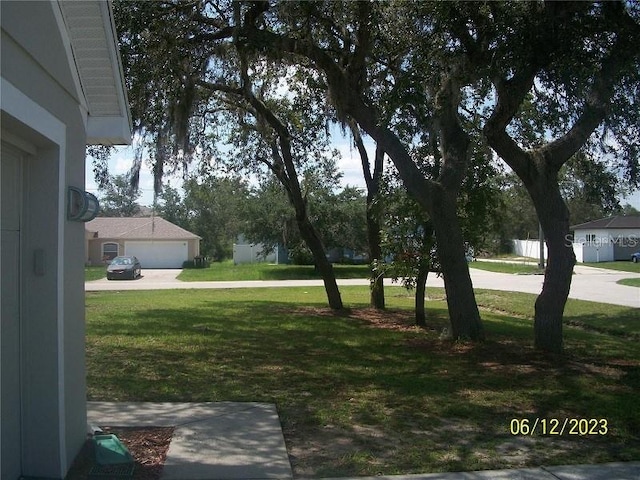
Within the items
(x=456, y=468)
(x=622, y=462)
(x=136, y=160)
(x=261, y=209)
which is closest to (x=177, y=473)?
(x=456, y=468)

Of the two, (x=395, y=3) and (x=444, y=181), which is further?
(x=444, y=181)

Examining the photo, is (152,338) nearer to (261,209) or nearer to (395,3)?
(395,3)

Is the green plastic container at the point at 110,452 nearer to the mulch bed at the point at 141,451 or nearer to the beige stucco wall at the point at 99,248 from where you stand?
the mulch bed at the point at 141,451

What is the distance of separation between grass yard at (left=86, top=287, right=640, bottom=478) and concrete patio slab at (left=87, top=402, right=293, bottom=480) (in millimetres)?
216

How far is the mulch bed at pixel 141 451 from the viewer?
475cm

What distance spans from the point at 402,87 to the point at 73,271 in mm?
6616

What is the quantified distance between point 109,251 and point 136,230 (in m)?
2.98

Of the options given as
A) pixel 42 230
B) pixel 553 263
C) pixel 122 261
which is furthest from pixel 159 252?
pixel 42 230

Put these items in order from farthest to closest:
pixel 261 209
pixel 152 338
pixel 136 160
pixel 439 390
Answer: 1. pixel 261 209
2. pixel 136 160
3. pixel 152 338
4. pixel 439 390

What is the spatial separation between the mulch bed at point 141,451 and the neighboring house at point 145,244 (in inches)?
1730

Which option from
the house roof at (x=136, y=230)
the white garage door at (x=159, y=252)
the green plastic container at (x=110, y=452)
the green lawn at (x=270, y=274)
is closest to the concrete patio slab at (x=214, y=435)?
the green plastic container at (x=110, y=452)

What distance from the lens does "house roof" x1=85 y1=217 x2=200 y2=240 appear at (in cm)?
4881

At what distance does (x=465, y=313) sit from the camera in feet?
35.6
